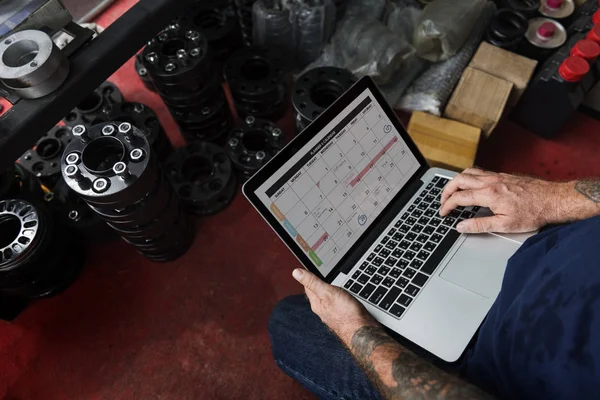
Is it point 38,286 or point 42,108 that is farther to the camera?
point 38,286

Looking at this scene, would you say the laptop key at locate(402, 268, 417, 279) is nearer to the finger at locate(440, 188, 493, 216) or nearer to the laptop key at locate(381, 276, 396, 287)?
the laptop key at locate(381, 276, 396, 287)

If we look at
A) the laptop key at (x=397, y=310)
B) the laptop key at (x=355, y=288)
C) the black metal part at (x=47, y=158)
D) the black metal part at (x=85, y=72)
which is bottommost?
the laptop key at (x=397, y=310)

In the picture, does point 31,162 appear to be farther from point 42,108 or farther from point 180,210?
point 42,108

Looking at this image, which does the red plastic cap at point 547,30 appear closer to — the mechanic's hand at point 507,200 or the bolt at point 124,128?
the mechanic's hand at point 507,200

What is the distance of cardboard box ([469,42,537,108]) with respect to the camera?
4.48ft

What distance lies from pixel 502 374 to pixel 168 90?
1072 mm

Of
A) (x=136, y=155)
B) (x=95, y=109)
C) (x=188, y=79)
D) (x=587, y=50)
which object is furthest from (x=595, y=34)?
(x=95, y=109)

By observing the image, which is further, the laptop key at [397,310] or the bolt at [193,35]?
the bolt at [193,35]

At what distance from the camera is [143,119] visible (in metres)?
1.33

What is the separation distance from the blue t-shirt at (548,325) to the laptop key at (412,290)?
0.15m

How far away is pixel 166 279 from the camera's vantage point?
1287 millimetres

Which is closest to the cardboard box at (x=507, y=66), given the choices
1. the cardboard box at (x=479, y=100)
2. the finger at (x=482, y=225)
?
the cardboard box at (x=479, y=100)

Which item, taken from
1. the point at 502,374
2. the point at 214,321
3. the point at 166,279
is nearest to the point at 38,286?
the point at 166,279

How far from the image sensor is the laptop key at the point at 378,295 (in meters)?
0.80
